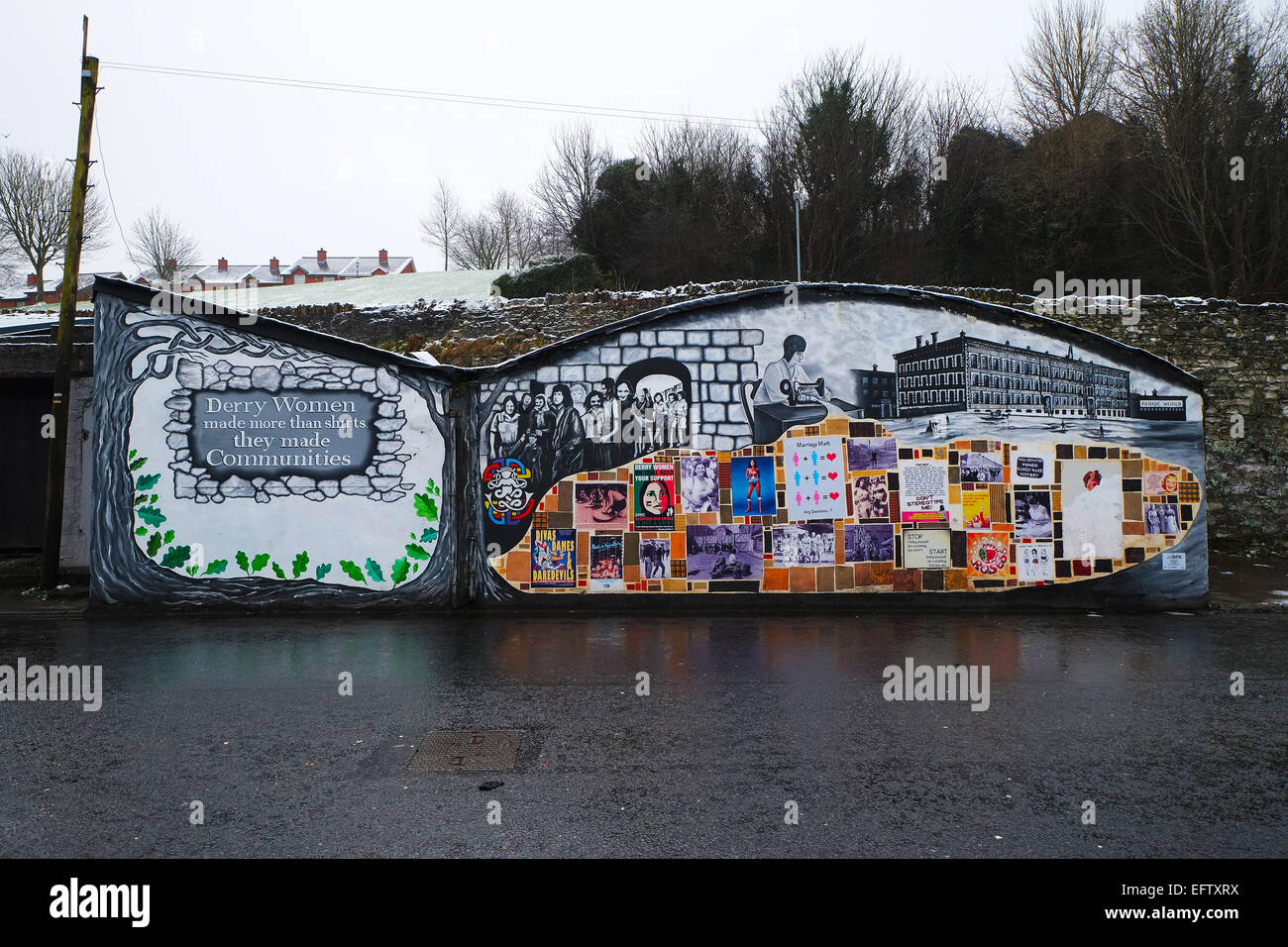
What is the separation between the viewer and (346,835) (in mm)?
4105

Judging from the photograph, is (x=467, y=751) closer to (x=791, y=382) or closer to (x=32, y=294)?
(x=791, y=382)

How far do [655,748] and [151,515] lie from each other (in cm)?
774

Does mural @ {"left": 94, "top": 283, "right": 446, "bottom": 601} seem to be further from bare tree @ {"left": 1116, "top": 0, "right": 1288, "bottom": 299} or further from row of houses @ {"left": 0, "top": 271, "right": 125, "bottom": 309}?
bare tree @ {"left": 1116, "top": 0, "right": 1288, "bottom": 299}

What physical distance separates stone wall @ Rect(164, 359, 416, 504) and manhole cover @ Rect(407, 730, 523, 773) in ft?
17.1

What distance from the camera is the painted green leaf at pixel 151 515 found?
1030 cm

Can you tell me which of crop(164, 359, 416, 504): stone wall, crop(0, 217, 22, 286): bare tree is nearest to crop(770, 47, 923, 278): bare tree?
crop(164, 359, 416, 504): stone wall

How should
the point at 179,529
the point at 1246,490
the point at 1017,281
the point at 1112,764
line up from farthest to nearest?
the point at 1017,281
the point at 1246,490
the point at 179,529
the point at 1112,764

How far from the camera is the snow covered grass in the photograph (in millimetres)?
22938

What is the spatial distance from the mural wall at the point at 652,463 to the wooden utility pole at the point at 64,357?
58.9 inches

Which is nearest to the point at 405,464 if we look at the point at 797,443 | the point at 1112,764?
the point at 797,443

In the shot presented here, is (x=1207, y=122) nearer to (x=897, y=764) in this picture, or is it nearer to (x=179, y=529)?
(x=897, y=764)

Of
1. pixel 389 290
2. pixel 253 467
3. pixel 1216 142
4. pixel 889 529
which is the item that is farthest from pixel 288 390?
pixel 1216 142

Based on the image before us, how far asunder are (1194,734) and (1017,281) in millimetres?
19848

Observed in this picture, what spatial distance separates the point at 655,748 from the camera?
539 centimetres
